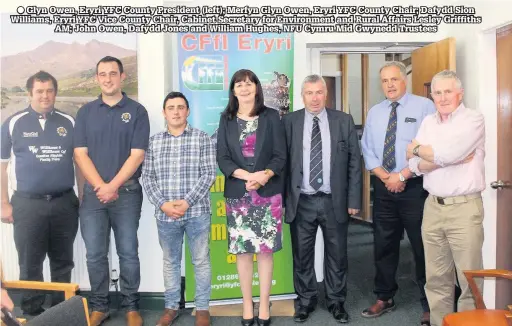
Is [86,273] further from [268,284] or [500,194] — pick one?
[500,194]

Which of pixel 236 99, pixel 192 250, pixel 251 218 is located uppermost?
pixel 236 99

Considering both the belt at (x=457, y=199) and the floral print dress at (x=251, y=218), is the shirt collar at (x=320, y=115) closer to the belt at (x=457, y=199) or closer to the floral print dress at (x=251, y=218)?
the floral print dress at (x=251, y=218)

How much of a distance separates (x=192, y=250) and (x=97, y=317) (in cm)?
77

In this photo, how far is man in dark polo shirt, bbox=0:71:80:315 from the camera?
312 centimetres

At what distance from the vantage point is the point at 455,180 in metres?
2.52

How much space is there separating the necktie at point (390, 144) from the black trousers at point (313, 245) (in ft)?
1.44

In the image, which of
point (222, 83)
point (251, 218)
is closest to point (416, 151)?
point (251, 218)

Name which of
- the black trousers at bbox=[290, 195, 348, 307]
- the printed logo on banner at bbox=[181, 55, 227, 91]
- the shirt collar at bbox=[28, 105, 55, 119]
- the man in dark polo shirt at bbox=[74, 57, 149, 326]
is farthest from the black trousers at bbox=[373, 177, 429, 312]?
the shirt collar at bbox=[28, 105, 55, 119]

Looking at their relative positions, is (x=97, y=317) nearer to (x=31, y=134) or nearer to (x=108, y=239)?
(x=108, y=239)

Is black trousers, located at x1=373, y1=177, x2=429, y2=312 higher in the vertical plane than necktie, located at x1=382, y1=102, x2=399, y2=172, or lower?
lower

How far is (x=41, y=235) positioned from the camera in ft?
10.3

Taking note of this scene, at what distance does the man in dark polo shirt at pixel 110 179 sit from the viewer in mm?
3027

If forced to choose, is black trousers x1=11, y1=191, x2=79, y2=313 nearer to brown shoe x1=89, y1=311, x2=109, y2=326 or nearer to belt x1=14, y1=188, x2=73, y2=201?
belt x1=14, y1=188, x2=73, y2=201

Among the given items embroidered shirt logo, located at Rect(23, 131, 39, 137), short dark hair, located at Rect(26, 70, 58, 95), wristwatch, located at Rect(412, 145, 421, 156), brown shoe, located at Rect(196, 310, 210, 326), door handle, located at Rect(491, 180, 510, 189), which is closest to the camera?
wristwatch, located at Rect(412, 145, 421, 156)
